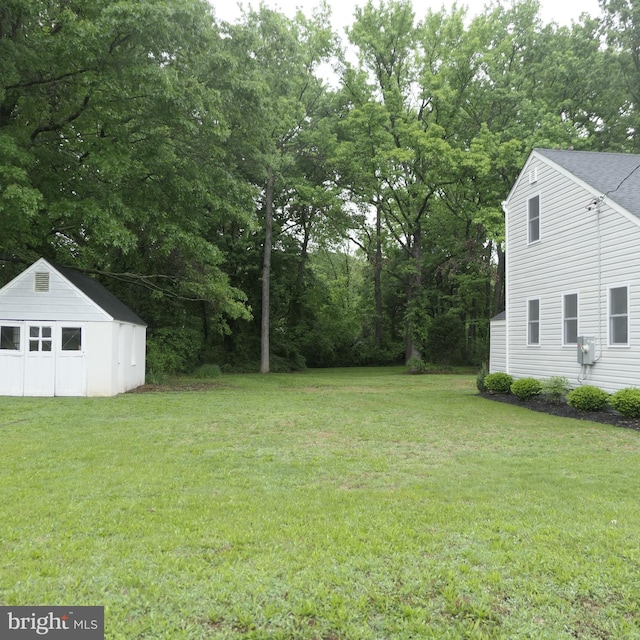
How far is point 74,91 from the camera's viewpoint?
48.7 ft

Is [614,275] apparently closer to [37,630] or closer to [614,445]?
[614,445]

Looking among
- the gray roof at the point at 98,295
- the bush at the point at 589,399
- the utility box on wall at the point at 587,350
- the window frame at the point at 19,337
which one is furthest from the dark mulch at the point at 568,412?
the window frame at the point at 19,337

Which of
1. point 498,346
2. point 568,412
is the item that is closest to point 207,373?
point 498,346

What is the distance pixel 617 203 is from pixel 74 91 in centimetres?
1501

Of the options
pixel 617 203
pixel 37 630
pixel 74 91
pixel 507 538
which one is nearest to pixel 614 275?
pixel 617 203

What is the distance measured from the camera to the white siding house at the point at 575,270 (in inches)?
417

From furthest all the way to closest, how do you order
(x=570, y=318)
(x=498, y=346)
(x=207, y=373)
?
(x=207, y=373)
(x=498, y=346)
(x=570, y=318)

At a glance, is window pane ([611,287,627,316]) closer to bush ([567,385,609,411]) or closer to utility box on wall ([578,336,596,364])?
utility box on wall ([578,336,596,364])

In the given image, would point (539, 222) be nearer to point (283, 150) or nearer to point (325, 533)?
point (325, 533)

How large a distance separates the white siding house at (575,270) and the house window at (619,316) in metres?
0.02

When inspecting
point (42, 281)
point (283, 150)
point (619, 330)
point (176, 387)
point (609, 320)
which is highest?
point (283, 150)

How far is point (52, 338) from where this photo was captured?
1336 cm

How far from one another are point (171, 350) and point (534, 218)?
14861mm

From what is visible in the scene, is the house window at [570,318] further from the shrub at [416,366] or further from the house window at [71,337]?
the shrub at [416,366]
